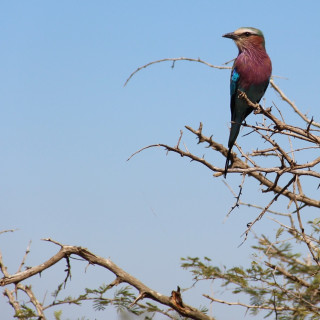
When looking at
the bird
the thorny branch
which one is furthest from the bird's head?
the thorny branch

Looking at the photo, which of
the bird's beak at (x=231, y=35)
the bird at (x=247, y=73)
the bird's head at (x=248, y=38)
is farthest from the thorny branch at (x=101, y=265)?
the bird's beak at (x=231, y=35)

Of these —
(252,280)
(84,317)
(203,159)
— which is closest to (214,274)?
(252,280)

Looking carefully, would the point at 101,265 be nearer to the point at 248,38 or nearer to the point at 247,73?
the point at 247,73

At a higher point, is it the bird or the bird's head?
the bird's head

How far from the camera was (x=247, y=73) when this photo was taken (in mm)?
7645

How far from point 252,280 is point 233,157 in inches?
73.1

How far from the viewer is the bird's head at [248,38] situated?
8094 millimetres

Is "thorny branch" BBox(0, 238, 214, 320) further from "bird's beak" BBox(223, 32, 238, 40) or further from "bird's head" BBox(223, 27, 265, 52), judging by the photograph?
"bird's beak" BBox(223, 32, 238, 40)

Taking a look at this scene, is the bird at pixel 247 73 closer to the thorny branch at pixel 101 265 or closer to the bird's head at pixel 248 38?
the bird's head at pixel 248 38

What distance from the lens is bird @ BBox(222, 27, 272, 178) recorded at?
25.0 ft

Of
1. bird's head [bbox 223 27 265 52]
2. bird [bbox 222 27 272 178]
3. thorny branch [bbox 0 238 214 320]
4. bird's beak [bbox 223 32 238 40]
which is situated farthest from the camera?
bird's beak [bbox 223 32 238 40]

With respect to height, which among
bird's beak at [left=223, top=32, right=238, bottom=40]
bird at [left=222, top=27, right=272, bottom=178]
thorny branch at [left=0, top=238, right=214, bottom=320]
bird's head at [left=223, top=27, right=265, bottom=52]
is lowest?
thorny branch at [left=0, top=238, right=214, bottom=320]

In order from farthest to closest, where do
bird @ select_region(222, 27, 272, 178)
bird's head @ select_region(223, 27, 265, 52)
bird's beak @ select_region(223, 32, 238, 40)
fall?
bird's beak @ select_region(223, 32, 238, 40)
bird's head @ select_region(223, 27, 265, 52)
bird @ select_region(222, 27, 272, 178)

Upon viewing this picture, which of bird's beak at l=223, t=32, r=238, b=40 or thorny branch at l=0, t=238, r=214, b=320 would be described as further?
bird's beak at l=223, t=32, r=238, b=40
